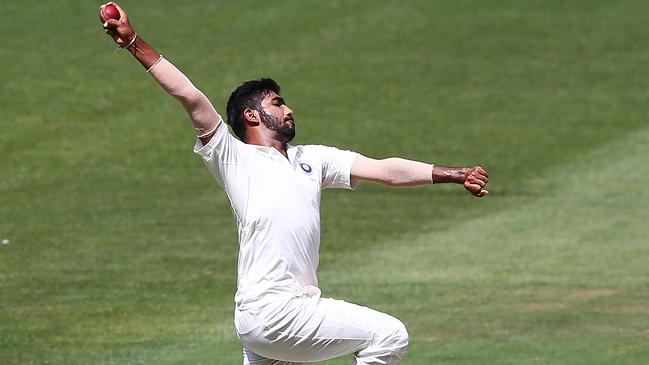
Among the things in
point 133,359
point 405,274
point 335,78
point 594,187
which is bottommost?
point 133,359

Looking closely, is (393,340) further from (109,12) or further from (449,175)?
(109,12)

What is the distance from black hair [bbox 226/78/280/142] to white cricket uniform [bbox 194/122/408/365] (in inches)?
9.4

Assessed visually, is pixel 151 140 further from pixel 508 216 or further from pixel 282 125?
pixel 282 125

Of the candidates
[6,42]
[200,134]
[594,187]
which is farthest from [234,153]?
[6,42]

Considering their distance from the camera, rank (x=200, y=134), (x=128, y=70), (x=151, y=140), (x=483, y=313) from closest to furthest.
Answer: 1. (x=200, y=134)
2. (x=483, y=313)
3. (x=151, y=140)
4. (x=128, y=70)

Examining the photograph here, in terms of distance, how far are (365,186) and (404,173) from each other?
10.1 m

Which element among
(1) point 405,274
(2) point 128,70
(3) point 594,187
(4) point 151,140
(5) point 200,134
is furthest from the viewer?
(2) point 128,70

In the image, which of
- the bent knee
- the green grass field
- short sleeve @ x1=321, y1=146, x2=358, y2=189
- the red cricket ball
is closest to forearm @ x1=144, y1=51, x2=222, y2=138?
the red cricket ball

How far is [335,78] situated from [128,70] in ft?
11.4

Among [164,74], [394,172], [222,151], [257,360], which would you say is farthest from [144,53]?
[257,360]

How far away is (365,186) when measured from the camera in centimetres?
1866

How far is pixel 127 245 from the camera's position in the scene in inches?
608

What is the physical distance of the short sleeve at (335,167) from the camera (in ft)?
27.9

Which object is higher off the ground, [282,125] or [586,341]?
[282,125]
